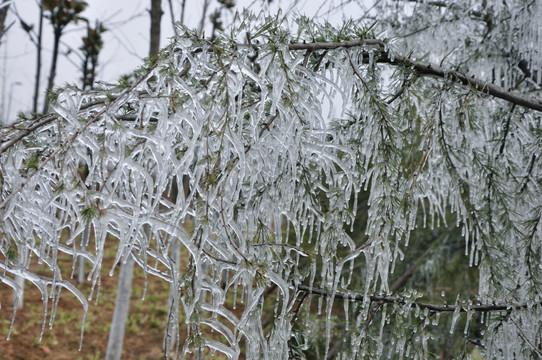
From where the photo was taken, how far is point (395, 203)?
4.86ft

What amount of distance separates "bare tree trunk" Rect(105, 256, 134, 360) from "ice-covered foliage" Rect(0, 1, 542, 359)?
337 centimetres

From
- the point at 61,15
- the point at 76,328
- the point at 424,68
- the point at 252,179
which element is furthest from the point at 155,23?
the point at 76,328

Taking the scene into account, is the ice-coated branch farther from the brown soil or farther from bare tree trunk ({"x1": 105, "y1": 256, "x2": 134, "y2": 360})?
the brown soil

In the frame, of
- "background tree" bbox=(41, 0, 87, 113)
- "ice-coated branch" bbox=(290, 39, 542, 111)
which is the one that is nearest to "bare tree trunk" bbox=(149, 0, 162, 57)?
"background tree" bbox=(41, 0, 87, 113)

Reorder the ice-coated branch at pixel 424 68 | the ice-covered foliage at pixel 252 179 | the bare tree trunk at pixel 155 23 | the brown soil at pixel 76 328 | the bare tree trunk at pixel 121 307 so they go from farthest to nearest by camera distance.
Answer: the brown soil at pixel 76 328 → the bare tree trunk at pixel 155 23 → the bare tree trunk at pixel 121 307 → the ice-coated branch at pixel 424 68 → the ice-covered foliage at pixel 252 179

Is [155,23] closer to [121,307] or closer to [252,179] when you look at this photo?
[121,307]

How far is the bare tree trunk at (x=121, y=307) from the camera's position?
4.84 meters

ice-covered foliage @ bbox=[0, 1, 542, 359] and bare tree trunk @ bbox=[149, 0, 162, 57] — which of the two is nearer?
ice-covered foliage @ bbox=[0, 1, 542, 359]

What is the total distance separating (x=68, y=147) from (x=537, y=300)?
67.6 inches

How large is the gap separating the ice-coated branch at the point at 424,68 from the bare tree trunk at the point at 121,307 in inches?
147

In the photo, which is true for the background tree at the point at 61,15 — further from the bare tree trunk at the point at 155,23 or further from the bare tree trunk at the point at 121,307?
the bare tree trunk at the point at 121,307

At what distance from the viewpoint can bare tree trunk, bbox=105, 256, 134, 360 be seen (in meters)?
4.84

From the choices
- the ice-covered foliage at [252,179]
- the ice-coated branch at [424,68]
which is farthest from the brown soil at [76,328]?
the ice-coated branch at [424,68]

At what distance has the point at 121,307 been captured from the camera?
5016 mm
